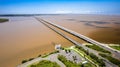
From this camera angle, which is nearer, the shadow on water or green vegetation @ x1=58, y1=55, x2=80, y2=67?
green vegetation @ x1=58, y1=55, x2=80, y2=67

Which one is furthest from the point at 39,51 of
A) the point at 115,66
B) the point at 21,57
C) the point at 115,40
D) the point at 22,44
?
the point at 115,40

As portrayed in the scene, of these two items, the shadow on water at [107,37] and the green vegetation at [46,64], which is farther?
the shadow on water at [107,37]

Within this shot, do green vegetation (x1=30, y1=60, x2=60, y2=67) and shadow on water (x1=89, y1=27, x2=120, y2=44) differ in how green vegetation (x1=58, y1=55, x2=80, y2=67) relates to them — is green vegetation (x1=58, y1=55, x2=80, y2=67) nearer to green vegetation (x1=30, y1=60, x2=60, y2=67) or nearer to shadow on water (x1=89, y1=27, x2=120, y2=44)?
green vegetation (x1=30, y1=60, x2=60, y2=67)

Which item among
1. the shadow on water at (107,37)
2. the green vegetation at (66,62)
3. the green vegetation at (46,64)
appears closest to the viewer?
the green vegetation at (66,62)

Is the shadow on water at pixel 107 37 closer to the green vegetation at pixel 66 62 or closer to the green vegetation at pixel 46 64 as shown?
the green vegetation at pixel 66 62

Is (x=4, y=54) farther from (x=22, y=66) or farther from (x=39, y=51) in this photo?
(x=22, y=66)

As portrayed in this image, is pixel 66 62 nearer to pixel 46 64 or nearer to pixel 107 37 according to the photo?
pixel 46 64

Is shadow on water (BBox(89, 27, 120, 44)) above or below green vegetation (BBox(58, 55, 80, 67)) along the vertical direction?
below

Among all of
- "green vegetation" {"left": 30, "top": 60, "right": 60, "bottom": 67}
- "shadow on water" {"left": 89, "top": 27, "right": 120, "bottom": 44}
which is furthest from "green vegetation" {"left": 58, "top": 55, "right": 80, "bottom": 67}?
"shadow on water" {"left": 89, "top": 27, "right": 120, "bottom": 44}

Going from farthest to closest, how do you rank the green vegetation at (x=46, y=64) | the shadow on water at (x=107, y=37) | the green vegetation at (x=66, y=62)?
the shadow on water at (x=107, y=37)
the green vegetation at (x=46, y=64)
the green vegetation at (x=66, y=62)

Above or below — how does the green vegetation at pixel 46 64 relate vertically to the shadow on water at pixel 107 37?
above

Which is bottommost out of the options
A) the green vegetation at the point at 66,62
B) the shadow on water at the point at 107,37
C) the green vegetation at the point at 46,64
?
the shadow on water at the point at 107,37

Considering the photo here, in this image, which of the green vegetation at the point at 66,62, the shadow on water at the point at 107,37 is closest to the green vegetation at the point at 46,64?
the green vegetation at the point at 66,62
